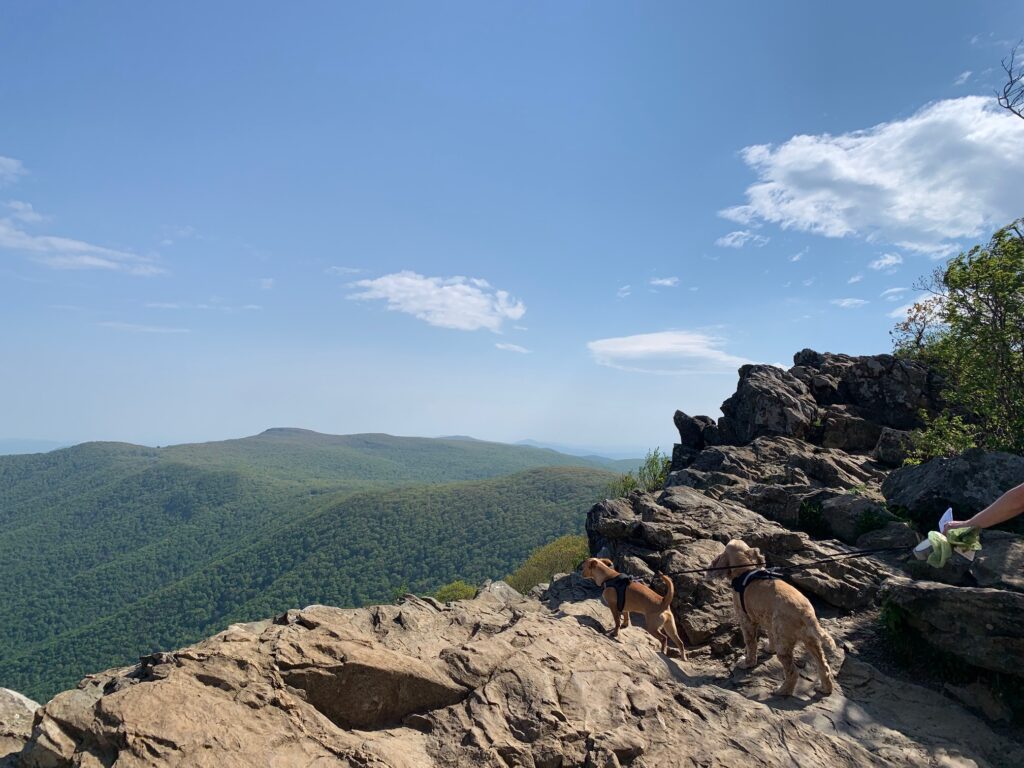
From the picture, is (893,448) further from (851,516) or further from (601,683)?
(601,683)

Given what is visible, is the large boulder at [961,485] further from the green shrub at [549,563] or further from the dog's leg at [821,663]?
the green shrub at [549,563]

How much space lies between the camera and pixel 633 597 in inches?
412

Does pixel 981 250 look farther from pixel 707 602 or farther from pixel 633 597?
pixel 633 597

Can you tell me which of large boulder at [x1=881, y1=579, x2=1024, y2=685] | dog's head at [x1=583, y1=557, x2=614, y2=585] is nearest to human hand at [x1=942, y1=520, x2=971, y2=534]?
large boulder at [x1=881, y1=579, x2=1024, y2=685]

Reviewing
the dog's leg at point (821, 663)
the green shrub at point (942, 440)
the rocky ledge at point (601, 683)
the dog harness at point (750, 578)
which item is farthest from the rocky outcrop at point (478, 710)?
the green shrub at point (942, 440)

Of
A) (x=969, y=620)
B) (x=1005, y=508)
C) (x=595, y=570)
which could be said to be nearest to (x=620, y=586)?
→ (x=595, y=570)

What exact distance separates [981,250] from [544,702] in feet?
94.7

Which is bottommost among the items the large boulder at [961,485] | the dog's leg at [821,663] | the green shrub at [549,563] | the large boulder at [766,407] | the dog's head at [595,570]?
the green shrub at [549,563]

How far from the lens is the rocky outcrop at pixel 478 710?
5.47m

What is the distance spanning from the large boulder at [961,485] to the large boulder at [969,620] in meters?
6.02

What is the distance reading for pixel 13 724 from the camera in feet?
22.6

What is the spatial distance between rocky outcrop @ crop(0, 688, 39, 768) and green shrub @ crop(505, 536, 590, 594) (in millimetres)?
49167

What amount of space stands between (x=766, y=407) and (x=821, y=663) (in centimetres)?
2441

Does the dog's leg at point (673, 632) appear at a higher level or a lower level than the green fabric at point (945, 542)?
lower
